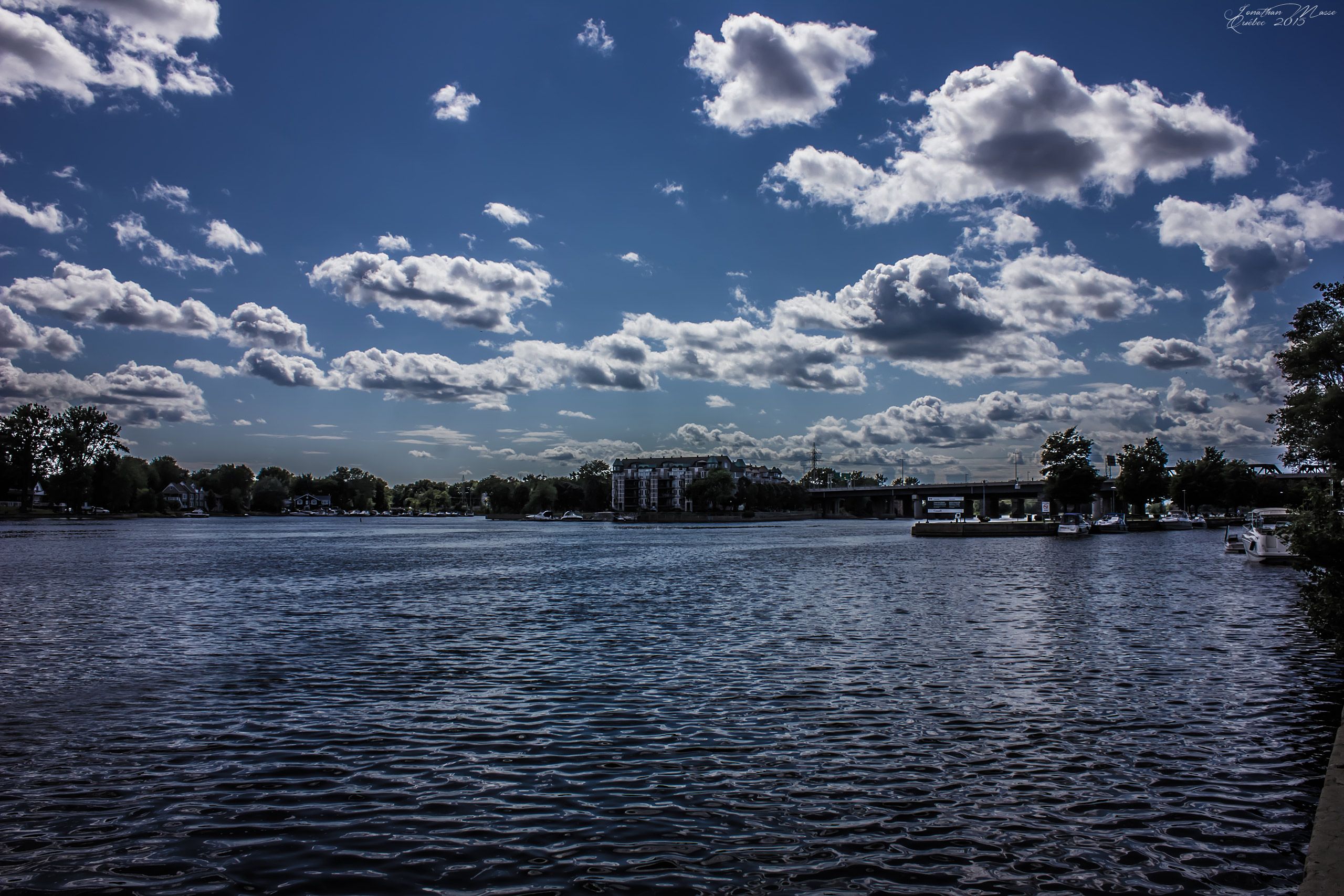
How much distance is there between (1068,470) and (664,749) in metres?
127

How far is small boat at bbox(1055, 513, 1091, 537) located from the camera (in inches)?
4016

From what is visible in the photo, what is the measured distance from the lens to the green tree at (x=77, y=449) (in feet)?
533

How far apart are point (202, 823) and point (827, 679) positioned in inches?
460

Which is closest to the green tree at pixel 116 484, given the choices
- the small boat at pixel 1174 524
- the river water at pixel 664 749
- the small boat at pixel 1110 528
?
the river water at pixel 664 749

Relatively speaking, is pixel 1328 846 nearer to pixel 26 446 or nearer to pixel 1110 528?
pixel 1110 528

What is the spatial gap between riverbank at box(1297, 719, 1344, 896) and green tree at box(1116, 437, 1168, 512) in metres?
152

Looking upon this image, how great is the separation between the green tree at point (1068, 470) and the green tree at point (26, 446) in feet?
617

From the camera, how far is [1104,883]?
7.76 meters

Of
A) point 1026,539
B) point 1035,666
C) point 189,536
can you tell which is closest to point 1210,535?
point 1026,539

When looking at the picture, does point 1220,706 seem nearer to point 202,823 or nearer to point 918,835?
point 918,835

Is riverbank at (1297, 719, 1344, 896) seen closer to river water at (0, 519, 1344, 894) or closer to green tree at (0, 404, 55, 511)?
river water at (0, 519, 1344, 894)

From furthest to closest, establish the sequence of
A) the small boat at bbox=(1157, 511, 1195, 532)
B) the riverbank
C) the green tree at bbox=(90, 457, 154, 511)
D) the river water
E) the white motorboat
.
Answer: the green tree at bbox=(90, 457, 154, 511) < the small boat at bbox=(1157, 511, 1195, 532) < the white motorboat < the river water < the riverbank

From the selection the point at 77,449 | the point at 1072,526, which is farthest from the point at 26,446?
the point at 1072,526

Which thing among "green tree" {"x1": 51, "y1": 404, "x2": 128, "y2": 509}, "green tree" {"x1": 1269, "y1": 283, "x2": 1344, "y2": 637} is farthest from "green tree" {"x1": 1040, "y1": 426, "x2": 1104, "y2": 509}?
"green tree" {"x1": 51, "y1": 404, "x2": 128, "y2": 509}
